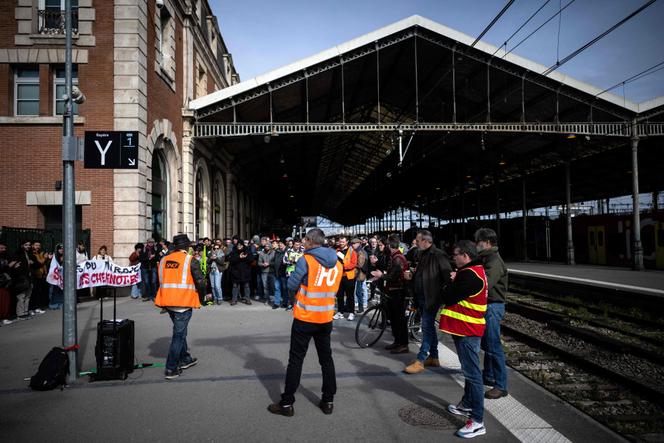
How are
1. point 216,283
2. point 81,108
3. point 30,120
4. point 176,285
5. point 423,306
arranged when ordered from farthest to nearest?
point 81,108 < point 30,120 < point 216,283 < point 423,306 < point 176,285

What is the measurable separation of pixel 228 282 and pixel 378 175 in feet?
92.9

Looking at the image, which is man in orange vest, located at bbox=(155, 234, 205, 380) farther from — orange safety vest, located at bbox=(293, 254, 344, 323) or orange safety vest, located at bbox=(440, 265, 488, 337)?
orange safety vest, located at bbox=(440, 265, 488, 337)

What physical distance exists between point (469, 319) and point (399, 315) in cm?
299

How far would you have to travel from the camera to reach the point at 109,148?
20.0 ft

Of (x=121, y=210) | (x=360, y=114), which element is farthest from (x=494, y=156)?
(x=121, y=210)

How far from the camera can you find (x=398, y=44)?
20.1 metres

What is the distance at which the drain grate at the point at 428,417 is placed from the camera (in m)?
4.31

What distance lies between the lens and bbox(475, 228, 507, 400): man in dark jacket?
5062 millimetres

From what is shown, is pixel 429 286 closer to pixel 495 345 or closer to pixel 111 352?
pixel 495 345

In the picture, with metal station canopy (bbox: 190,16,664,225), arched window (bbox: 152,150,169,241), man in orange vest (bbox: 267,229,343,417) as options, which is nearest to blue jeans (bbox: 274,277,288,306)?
arched window (bbox: 152,150,169,241)

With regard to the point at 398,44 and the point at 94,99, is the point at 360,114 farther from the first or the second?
the point at 94,99

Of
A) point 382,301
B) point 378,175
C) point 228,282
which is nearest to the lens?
point 382,301

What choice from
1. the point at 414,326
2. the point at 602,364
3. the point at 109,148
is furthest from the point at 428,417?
the point at 109,148

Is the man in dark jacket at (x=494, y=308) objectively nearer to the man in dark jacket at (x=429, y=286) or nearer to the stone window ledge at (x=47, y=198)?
the man in dark jacket at (x=429, y=286)
